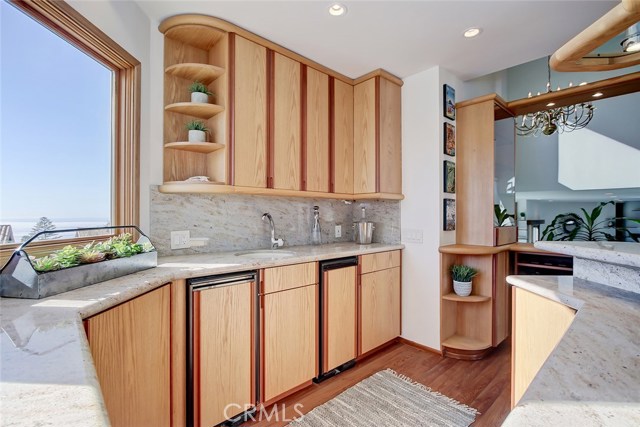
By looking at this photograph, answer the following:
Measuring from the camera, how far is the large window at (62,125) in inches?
49.6

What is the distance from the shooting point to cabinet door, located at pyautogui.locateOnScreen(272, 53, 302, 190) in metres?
2.29

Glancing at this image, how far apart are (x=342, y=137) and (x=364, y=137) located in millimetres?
201

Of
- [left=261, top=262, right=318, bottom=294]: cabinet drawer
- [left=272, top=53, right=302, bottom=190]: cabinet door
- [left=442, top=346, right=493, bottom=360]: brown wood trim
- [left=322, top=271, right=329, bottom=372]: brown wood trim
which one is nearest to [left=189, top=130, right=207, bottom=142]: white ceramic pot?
[left=272, top=53, right=302, bottom=190]: cabinet door

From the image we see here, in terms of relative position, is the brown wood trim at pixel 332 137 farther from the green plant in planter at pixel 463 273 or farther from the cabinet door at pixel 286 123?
the green plant in planter at pixel 463 273

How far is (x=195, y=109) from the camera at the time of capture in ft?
6.73

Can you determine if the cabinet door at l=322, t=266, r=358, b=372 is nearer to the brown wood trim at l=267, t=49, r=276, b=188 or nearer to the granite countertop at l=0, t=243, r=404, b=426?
the brown wood trim at l=267, t=49, r=276, b=188

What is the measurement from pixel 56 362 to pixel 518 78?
18.6ft

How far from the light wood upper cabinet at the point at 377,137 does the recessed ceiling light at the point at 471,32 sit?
732mm

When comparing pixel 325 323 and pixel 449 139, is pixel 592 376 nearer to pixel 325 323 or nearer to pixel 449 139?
pixel 325 323

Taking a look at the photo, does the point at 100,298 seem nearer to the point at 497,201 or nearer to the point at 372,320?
the point at 372,320

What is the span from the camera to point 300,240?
9.29 feet

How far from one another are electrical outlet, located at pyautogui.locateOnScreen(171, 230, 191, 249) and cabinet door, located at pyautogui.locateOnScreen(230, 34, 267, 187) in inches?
19.6

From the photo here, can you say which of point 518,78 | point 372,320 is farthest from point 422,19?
point 518,78

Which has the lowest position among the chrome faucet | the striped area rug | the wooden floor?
the wooden floor
